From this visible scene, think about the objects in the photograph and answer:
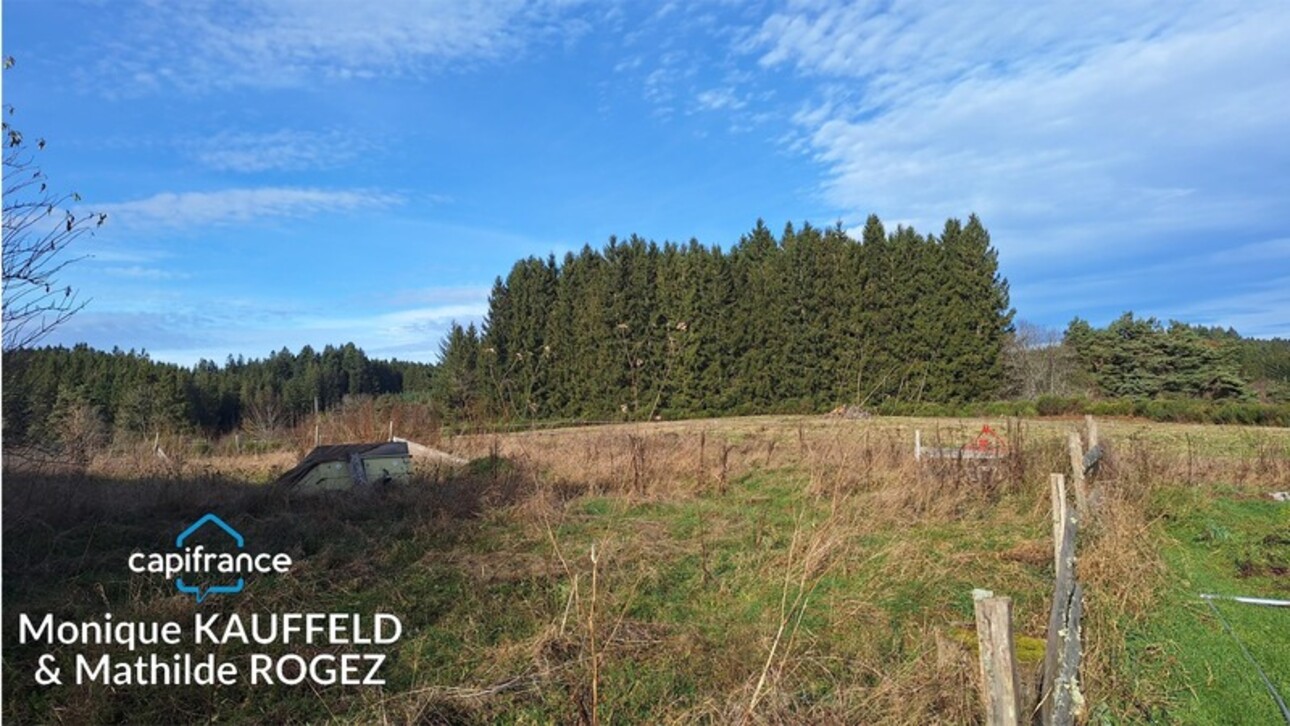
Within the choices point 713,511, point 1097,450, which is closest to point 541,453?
point 713,511

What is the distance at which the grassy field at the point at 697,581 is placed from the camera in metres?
3.36

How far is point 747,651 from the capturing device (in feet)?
13.2

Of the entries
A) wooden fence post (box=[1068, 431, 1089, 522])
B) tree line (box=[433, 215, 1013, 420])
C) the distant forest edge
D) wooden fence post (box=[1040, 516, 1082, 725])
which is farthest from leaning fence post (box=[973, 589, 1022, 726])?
tree line (box=[433, 215, 1013, 420])

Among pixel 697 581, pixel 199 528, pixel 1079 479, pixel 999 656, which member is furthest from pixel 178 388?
pixel 999 656

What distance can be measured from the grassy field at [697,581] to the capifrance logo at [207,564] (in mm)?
214

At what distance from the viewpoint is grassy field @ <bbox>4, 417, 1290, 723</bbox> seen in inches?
132

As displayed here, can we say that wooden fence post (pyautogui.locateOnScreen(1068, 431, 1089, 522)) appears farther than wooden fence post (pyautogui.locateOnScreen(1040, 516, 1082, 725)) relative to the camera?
Yes

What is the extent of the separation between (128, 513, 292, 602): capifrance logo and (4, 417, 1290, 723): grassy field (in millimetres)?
214

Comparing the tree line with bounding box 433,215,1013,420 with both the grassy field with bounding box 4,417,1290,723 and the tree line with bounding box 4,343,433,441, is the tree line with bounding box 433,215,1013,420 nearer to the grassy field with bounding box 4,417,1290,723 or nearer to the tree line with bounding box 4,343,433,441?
the tree line with bounding box 4,343,433,441

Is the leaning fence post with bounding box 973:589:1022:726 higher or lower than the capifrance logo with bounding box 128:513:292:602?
higher

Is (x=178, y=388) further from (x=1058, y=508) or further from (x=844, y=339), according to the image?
(x=1058, y=508)

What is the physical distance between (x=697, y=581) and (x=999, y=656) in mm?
3706

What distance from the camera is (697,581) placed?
5.57 metres

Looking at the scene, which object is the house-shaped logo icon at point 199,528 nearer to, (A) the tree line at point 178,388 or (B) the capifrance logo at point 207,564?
(B) the capifrance logo at point 207,564
